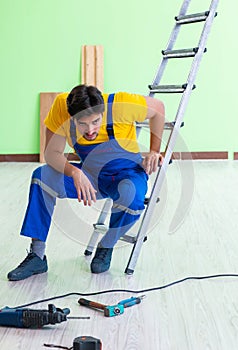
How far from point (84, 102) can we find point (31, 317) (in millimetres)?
1025

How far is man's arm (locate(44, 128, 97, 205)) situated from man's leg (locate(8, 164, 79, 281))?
49 mm

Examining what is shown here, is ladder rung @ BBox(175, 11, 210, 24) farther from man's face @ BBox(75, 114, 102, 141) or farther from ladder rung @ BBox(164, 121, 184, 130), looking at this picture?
man's face @ BBox(75, 114, 102, 141)

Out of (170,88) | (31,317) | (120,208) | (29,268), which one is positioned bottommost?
(29,268)

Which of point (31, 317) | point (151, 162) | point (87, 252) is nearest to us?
point (31, 317)

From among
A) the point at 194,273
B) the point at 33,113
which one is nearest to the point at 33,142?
the point at 33,113

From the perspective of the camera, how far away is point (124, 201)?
319 cm

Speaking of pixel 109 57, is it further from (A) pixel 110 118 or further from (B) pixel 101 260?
(B) pixel 101 260

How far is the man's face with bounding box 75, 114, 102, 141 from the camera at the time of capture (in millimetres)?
3018

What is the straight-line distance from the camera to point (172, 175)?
21.9ft

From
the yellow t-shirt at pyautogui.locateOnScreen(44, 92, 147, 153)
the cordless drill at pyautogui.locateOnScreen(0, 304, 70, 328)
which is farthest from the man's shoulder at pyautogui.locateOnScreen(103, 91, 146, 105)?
the cordless drill at pyautogui.locateOnScreen(0, 304, 70, 328)

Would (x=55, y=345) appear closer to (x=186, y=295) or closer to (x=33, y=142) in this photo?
(x=186, y=295)

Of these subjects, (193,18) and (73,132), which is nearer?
(73,132)

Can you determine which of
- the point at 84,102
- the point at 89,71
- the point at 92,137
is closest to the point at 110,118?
the point at 92,137

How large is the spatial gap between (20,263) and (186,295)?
0.91m
